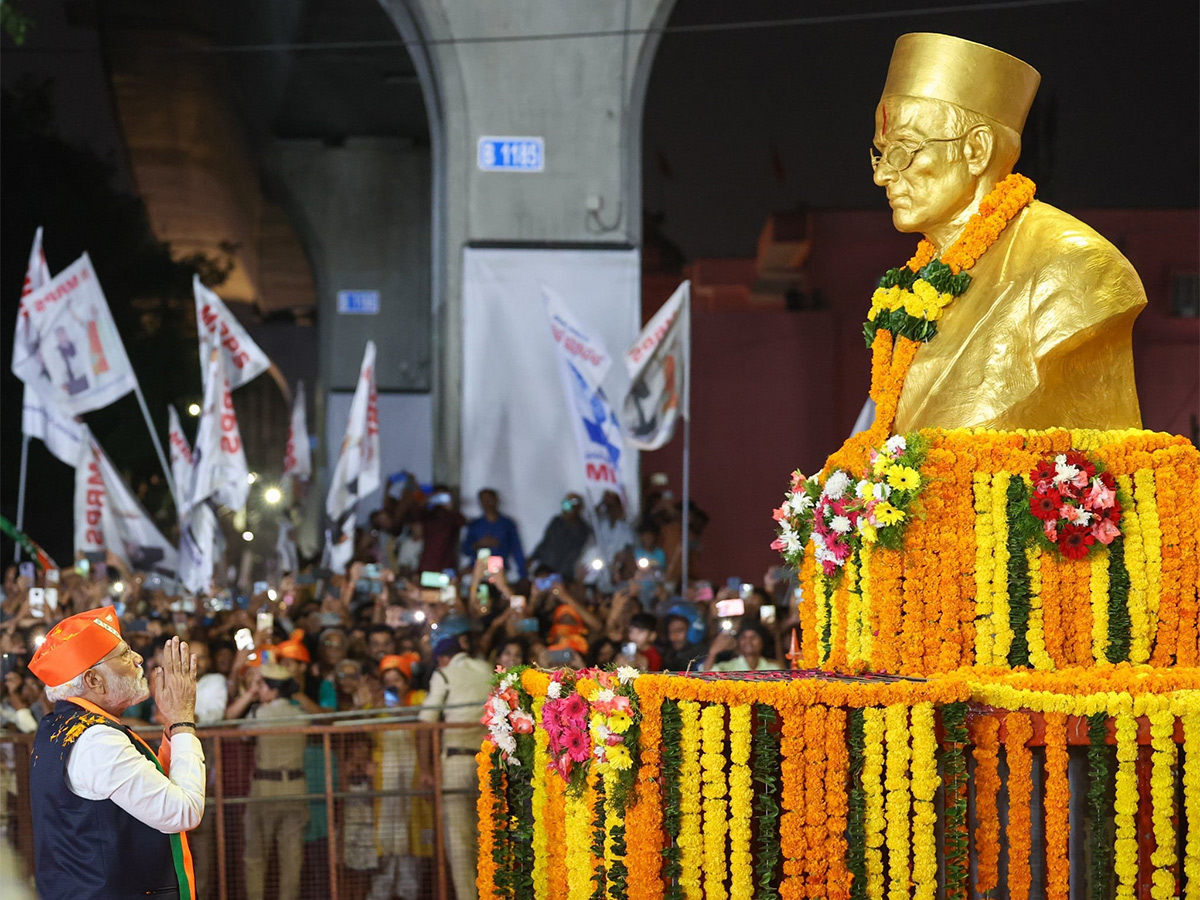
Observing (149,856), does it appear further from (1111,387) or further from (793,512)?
(1111,387)

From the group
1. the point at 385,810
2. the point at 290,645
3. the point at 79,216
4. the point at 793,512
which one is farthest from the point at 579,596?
the point at 79,216

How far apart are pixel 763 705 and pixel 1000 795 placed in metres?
0.97

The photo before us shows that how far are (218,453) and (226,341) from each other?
3.42 ft

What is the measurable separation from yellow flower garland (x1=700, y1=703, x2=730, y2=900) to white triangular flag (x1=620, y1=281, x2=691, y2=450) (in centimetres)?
717

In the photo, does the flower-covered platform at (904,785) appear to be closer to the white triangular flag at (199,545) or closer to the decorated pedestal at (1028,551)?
the decorated pedestal at (1028,551)

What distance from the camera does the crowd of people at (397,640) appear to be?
8.23 meters

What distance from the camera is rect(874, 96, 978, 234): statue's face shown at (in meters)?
6.74

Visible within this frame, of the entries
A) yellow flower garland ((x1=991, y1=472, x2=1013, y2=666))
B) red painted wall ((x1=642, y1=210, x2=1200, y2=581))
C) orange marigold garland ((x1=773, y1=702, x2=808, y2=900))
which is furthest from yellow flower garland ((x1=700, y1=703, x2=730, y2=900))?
red painted wall ((x1=642, y1=210, x2=1200, y2=581))

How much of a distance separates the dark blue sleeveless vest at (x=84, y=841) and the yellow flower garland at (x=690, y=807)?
2025mm

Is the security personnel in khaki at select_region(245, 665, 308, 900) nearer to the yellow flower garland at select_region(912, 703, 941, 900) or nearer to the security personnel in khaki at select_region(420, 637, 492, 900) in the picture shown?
the security personnel in khaki at select_region(420, 637, 492, 900)

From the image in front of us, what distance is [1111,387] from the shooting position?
6.54m

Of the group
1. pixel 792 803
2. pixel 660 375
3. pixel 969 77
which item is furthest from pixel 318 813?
pixel 660 375

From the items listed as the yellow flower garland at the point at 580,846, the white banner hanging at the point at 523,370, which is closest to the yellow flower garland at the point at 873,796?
the yellow flower garland at the point at 580,846

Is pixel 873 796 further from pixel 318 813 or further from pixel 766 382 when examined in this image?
pixel 766 382
